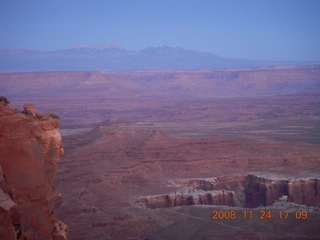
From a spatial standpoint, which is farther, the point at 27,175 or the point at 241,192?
the point at 241,192

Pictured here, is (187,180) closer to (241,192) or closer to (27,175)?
(241,192)

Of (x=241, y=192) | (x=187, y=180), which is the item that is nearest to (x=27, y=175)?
(x=187, y=180)

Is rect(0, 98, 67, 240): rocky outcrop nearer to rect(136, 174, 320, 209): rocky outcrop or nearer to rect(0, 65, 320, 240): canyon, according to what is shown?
rect(0, 65, 320, 240): canyon

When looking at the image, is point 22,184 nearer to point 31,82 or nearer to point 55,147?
point 55,147

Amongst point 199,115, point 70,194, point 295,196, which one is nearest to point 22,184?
point 70,194

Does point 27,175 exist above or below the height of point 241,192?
above
